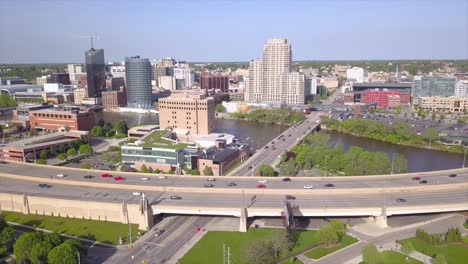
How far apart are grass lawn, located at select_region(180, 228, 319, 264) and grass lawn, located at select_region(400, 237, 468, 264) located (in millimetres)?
4611

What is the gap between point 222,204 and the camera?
21.0 meters

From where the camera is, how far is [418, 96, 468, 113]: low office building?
2424 inches

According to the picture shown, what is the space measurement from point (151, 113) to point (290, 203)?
183 ft

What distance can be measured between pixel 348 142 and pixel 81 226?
3286 cm

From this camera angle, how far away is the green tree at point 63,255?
612 inches

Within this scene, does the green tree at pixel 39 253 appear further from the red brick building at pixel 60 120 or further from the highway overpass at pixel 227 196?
the red brick building at pixel 60 120

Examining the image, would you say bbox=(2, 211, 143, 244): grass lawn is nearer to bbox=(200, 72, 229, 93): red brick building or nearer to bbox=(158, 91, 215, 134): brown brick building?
bbox=(158, 91, 215, 134): brown brick building

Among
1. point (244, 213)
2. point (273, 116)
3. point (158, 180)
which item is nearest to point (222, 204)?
point (244, 213)

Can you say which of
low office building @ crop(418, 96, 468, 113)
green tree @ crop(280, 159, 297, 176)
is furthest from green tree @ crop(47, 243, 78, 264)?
low office building @ crop(418, 96, 468, 113)

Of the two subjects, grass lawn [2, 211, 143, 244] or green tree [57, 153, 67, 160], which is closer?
grass lawn [2, 211, 143, 244]

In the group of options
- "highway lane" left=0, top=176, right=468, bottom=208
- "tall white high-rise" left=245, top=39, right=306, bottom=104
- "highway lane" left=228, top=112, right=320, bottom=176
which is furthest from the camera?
"tall white high-rise" left=245, top=39, right=306, bottom=104

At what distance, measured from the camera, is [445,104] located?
62875 mm

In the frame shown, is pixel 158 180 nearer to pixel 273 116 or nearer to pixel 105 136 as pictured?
pixel 105 136

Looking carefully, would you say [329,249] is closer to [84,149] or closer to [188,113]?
[84,149]
